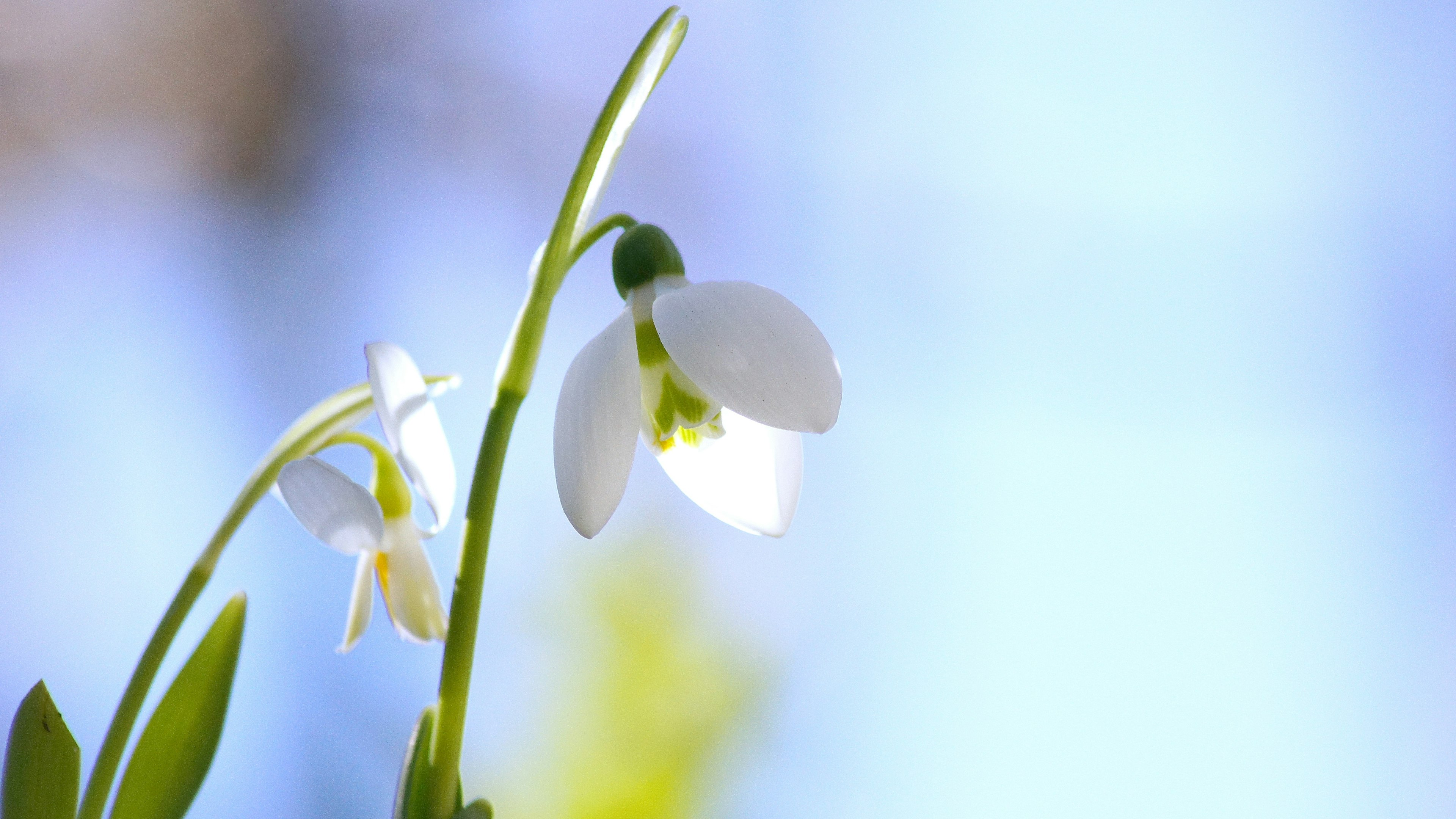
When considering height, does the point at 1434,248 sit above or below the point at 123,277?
above

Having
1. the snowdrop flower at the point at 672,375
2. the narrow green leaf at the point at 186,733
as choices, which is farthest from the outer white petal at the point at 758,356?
the narrow green leaf at the point at 186,733

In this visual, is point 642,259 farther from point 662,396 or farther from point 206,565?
point 206,565

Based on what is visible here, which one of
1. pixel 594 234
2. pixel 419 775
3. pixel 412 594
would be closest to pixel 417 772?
pixel 419 775

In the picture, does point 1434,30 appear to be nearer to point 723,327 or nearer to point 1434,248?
point 1434,248

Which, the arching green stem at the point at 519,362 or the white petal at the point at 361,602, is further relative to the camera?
the white petal at the point at 361,602

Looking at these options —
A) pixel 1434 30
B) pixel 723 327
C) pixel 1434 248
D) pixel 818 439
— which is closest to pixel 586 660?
pixel 818 439

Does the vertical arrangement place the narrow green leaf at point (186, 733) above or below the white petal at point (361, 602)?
below

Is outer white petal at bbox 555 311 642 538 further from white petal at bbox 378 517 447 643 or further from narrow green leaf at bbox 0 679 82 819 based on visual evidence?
narrow green leaf at bbox 0 679 82 819

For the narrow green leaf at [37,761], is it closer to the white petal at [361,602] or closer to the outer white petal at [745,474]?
the white petal at [361,602]
